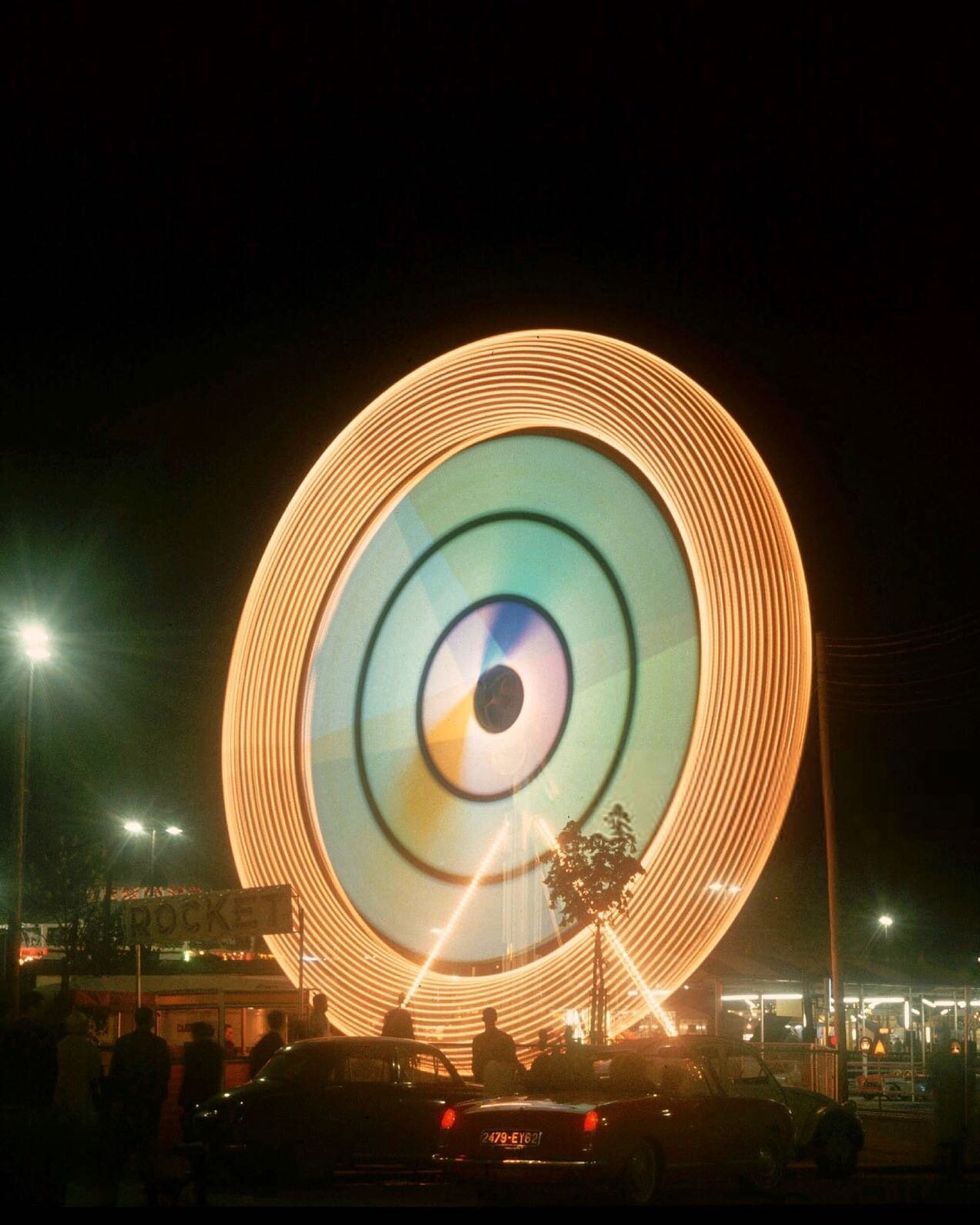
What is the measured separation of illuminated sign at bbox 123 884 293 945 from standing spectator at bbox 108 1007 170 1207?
17.4 ft

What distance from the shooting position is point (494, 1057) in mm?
14953

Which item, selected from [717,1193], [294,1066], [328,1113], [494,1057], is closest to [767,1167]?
[717,1193]

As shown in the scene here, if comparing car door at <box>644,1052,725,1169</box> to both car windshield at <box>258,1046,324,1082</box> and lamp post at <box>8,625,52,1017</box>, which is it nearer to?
car windshield at <box>258,1046,324,1082</box>

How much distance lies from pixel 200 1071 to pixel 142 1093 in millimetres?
2187

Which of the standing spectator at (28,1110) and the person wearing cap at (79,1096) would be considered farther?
the person wearing cap at (79,1096)

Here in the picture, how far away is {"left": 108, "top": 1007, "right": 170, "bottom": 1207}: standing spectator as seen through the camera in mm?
11438

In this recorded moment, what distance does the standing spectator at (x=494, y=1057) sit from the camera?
14.3 m

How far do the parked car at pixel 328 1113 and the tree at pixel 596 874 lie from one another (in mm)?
5905

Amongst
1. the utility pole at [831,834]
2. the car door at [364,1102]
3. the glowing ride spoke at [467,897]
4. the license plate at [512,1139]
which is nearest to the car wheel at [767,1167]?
the license plate at [512,1139]

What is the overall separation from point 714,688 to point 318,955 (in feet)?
23.1

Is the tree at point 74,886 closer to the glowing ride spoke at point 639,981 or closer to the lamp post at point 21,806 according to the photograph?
the lamp post at point 21,806

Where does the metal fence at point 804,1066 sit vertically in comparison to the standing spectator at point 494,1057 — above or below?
below

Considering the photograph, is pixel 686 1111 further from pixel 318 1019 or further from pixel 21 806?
pixel 21 806

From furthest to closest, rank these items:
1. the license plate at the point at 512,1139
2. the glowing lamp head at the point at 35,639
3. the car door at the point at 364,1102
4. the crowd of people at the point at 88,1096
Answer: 1. the glowing lamp head at the point at 35,639
2. the car door at the point at 364,1102
3. the license plate at the point at 512,1139
4. the crowd of people at the point at 88,1096
